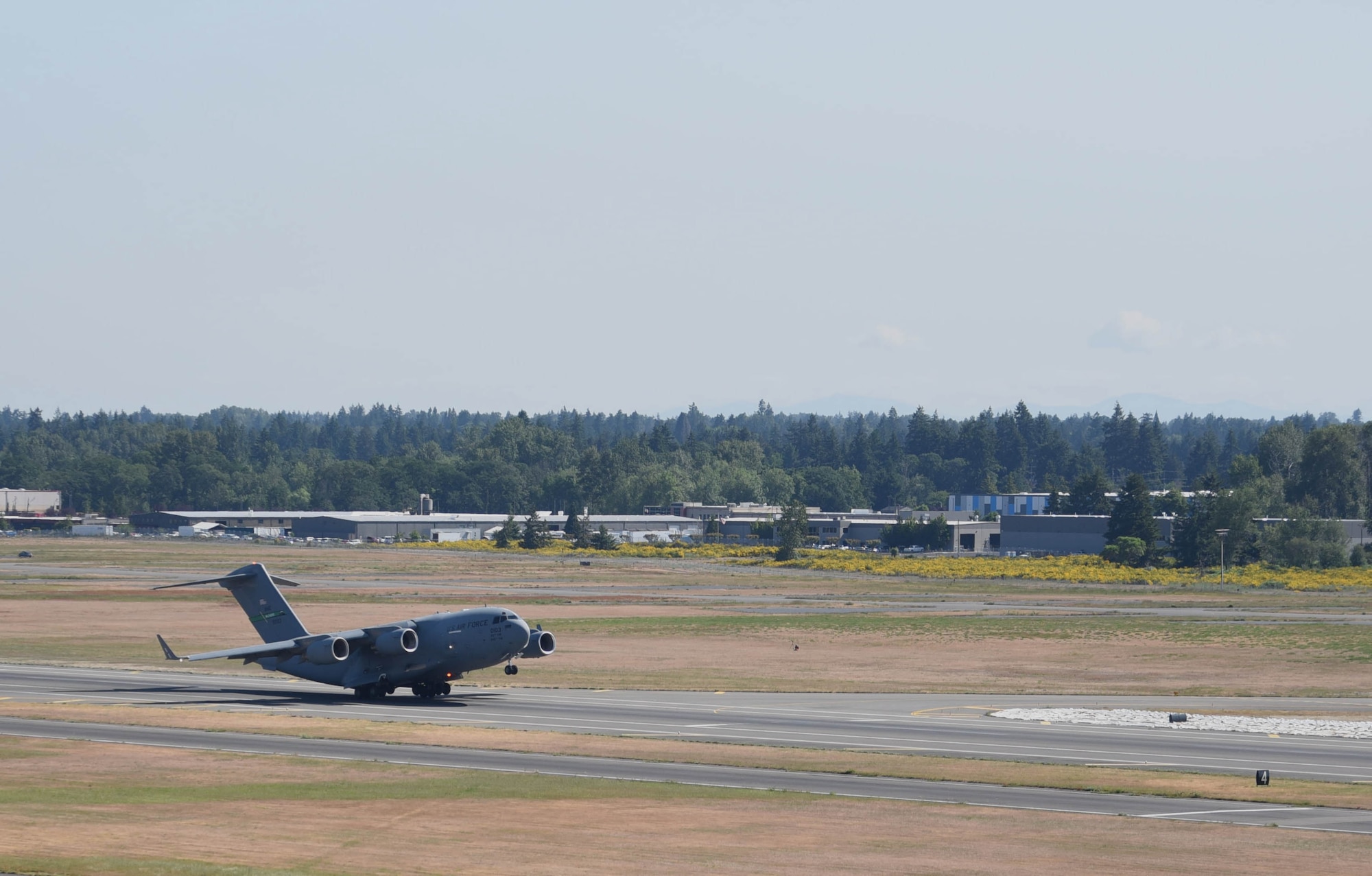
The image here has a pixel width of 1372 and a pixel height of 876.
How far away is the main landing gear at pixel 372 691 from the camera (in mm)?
55594

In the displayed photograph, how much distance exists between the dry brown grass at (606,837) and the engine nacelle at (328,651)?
1779cm

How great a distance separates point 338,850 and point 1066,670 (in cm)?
4824

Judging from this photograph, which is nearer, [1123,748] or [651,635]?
[1123,748]

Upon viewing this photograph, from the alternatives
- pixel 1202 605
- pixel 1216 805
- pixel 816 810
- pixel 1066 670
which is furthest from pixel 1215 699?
pixel 1202 605

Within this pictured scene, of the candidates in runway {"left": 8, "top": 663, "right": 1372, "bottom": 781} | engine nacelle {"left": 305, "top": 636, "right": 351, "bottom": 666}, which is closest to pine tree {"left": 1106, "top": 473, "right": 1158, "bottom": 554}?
Result: runway {"left": 8, "top": 663, "right": 1372, "bottom": 781}

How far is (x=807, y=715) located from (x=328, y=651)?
17614 millimetres

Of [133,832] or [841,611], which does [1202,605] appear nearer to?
[841,611]

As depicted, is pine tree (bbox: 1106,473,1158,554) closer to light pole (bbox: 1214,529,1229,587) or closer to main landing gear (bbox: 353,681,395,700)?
light pole (bbox: 1214,529,1229,587)

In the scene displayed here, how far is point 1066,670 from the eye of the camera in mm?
69812

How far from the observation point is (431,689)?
5606 centimetres

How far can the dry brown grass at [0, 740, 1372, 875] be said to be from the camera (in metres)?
27.3

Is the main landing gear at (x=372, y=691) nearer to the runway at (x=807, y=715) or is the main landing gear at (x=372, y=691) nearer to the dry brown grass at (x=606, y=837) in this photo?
the runway at (x=807, y=715)

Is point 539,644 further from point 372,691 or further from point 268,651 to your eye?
point 268,651

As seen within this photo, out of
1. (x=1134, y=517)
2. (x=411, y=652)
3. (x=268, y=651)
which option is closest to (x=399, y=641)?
(x=411, y=652)
